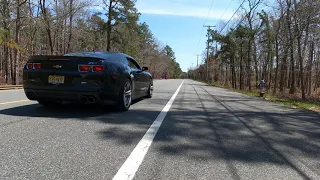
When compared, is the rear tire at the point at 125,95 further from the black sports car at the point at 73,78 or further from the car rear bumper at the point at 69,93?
the car rear bumper at the point at 69,93

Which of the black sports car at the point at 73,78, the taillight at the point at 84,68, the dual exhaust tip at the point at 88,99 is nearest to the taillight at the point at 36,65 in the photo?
the black sports car at the point at 73,78

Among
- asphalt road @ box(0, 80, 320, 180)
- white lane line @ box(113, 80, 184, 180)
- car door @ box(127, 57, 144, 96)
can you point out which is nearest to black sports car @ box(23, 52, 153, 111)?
asphalt road @ box(0, 80, 320, 180)

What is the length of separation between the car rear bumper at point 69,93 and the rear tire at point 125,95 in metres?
0.37

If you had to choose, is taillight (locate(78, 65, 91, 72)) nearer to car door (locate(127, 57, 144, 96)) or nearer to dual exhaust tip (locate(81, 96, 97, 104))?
dual exhaust tip (locate(81, 96, 97, 104))

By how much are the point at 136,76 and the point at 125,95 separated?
124cm

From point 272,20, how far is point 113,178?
3556cm

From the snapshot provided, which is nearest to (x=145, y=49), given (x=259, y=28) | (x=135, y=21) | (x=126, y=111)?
(x=135, y=21)

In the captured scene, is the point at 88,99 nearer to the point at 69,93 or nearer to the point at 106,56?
the point at 69,93

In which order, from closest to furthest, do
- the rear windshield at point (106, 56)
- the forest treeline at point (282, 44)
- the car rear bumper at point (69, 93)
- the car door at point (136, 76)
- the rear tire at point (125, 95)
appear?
the car rear bumper at point (69, 93) → the rear windshield at point (106, 56) → the rear tire at point (125, 95) → the car door at point (136, 76) → the forest treeline at point (282, 44)

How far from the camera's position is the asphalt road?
10.1 ft

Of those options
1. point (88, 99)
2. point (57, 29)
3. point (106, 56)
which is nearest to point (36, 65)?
point (88, 99)

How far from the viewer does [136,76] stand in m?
8.10

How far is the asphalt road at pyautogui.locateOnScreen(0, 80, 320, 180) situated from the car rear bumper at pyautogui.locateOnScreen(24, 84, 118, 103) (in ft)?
1.22

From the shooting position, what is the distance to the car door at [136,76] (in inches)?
310
